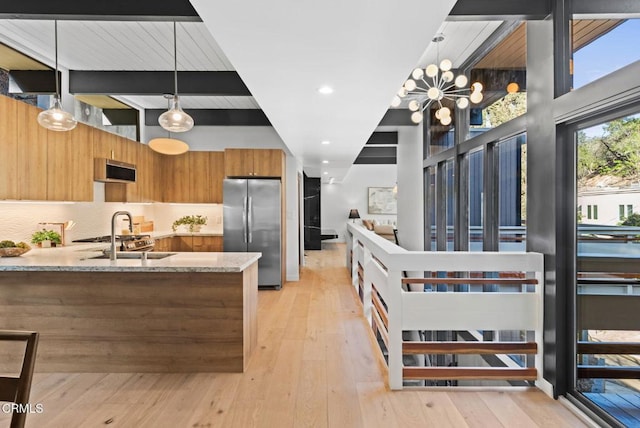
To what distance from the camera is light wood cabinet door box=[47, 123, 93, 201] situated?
3865 mm

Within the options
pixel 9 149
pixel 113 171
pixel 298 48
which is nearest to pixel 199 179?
pixel 113 171

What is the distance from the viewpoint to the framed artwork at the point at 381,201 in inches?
590

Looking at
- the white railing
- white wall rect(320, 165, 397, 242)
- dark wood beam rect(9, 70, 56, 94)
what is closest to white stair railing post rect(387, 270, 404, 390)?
the white railing

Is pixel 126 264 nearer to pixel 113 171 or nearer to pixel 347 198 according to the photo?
pixel 113 171

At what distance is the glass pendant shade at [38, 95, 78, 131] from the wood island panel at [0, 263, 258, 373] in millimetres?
A: 1193

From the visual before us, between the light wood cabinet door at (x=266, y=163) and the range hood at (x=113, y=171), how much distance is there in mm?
1801

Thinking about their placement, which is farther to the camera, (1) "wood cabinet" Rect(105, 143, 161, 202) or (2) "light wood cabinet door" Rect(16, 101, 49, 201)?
(1) "wood cabinet" Rect(105, 143, 161, 202)

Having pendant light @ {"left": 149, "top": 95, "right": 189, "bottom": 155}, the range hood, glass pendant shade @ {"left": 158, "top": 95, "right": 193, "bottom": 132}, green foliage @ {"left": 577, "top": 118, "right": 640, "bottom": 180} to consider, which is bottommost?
green foliage @ {"left": 577, "top": 118, "right": 640, "bottom": 180}

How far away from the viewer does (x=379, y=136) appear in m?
7.14

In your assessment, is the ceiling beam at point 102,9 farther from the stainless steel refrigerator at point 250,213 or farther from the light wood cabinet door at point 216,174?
the light wood cabinet door at point 216,174

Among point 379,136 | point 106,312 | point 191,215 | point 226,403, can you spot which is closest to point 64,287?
point 106,312

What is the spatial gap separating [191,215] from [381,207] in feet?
31.7

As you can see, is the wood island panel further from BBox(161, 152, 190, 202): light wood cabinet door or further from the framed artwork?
the framed artwork

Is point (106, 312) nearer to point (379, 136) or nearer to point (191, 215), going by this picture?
point (191, 215)
